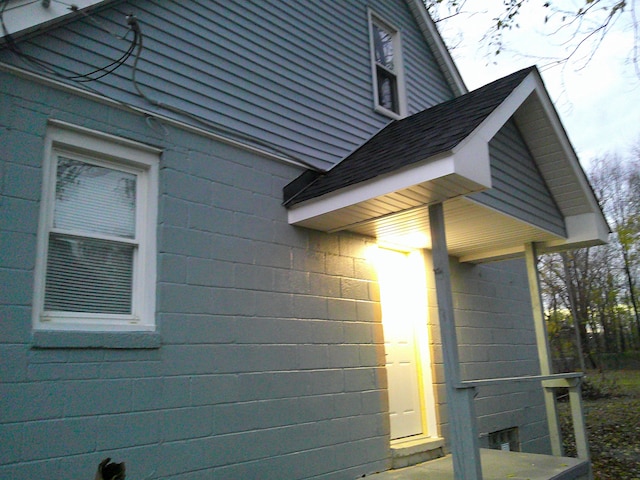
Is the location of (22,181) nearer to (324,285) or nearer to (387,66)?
(324,285)

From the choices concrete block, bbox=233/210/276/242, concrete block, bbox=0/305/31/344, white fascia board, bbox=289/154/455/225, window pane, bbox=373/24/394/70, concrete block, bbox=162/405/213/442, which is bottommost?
concrete block, bbox=162/405/213/442

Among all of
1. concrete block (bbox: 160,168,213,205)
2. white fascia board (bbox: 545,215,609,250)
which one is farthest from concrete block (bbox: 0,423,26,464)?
white fascia board (bbox: 545,215,609,250)

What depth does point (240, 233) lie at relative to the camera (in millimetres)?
4801

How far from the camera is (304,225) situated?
5.32m

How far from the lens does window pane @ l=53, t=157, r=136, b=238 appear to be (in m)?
3.90

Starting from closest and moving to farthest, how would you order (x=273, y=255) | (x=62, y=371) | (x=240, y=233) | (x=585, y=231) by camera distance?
(x=62, y=371)
(x=240, y=233)
(x=273, y=255)
(x=585, y=231)

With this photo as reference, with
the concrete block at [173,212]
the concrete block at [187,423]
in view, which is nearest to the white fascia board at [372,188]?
the concrete block at [173,212]

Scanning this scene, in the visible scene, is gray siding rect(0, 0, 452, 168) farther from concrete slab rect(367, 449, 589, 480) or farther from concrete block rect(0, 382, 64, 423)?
concrete slab rect(367, 449, 589, 480)

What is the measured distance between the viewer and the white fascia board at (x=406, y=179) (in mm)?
4203

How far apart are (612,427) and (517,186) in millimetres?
8027

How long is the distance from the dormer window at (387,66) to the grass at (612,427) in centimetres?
576

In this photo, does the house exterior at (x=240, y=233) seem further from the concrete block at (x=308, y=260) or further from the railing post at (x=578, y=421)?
the railing post at (x=578, y=421)

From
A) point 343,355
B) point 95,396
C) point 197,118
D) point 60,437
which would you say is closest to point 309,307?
point 343,355

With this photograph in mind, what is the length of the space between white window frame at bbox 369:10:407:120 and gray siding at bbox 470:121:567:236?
1744 millimetres
